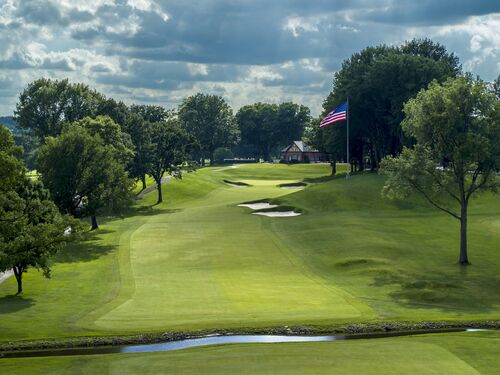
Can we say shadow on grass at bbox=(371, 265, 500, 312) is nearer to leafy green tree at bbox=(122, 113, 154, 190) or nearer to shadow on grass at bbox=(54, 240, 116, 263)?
shadow on grass at bbox=(54, 240, 116, 263)

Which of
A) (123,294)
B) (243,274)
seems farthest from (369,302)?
(123,294)

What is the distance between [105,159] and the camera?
233 ft

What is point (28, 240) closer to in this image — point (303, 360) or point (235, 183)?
point (303, 360)

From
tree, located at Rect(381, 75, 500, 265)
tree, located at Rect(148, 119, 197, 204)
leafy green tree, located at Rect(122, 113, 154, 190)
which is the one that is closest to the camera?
tree, located at Rect(381, 75, 500, 265)

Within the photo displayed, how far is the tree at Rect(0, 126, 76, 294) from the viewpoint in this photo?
34188 mm

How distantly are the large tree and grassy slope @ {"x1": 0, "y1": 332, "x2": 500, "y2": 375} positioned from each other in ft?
250

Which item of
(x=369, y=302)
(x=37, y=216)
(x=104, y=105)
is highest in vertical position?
(x=104, y=105)

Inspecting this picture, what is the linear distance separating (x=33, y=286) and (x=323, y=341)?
79.9ft

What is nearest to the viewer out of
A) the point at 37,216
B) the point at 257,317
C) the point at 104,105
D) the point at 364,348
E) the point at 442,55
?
the point at 364,348

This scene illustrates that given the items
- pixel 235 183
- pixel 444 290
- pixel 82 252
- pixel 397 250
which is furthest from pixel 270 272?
pixel 235 183

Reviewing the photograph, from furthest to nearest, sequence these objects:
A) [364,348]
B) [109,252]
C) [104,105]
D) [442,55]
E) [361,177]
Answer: [442,55], [104,105], [361,177], [109,252], [364,348]

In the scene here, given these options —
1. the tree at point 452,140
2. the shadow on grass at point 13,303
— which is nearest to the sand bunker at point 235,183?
the tree at point 452,140

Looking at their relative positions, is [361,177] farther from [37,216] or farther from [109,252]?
[37,216]

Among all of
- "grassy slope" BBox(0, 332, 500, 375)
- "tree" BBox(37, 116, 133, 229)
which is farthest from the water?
"tree" BBox(37, 116, 133, 229)
